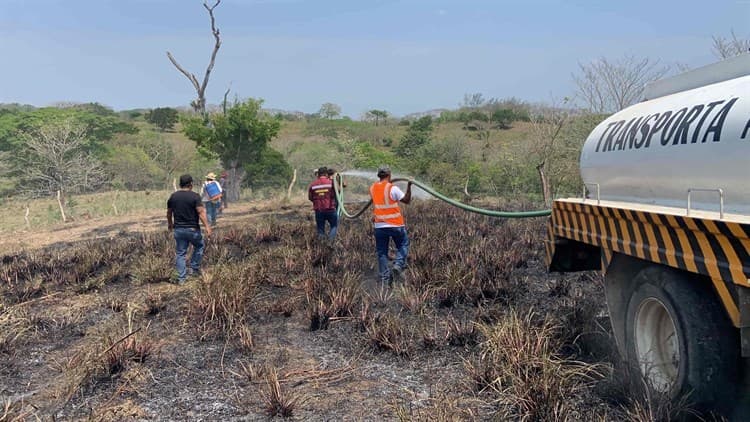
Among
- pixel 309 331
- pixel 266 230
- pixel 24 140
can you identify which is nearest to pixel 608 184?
pixel 309 331

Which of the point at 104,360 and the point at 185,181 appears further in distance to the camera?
the point at 185,181

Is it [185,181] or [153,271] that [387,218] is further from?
[153,271]

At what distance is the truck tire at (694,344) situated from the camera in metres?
2.97

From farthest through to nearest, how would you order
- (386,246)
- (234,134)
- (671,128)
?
(234,134)
(386,246)
(671,128)

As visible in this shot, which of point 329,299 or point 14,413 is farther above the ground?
point 329,299

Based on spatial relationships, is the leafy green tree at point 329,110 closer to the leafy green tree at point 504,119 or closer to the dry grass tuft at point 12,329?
the leafy green tree at point 504,119

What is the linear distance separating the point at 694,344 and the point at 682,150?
123 cm

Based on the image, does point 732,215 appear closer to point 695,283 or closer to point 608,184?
point 695,283

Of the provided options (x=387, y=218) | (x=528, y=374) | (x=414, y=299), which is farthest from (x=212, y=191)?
(x=528, y=374)

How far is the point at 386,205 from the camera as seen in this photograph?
750cm

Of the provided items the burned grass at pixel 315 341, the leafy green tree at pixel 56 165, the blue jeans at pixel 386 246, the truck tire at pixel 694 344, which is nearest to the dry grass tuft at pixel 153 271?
the burned grass at pixel 315 341

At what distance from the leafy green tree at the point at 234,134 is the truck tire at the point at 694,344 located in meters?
20.6

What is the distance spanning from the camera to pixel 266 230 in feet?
38.8

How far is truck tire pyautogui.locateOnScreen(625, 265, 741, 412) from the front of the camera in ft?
9.74
